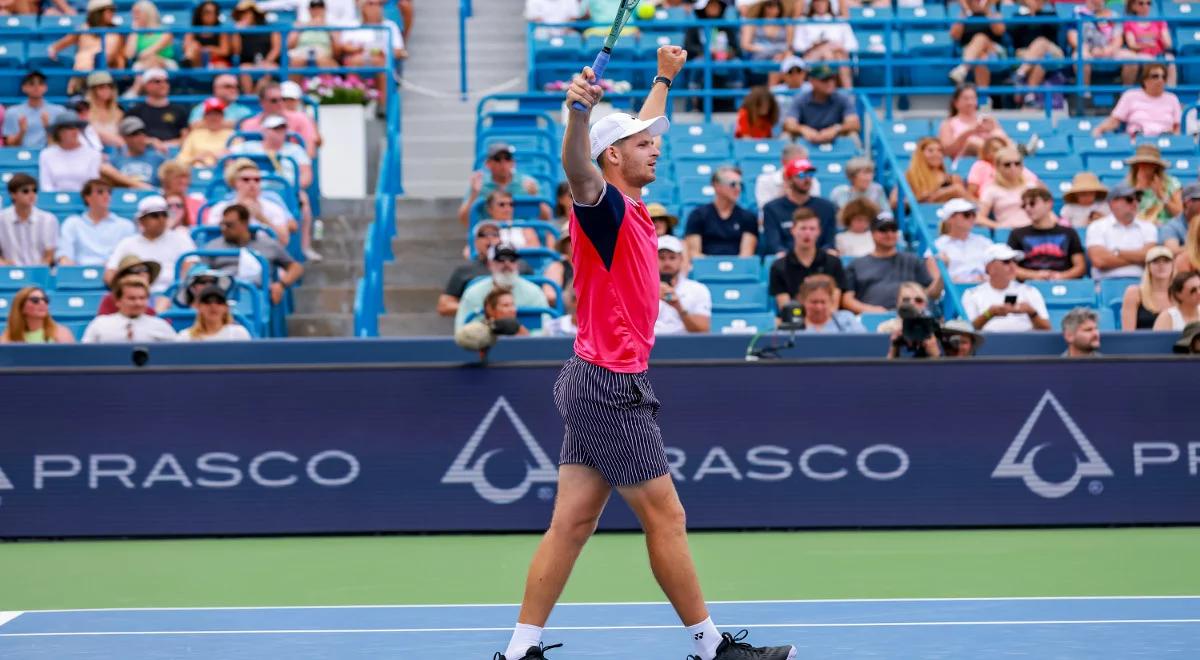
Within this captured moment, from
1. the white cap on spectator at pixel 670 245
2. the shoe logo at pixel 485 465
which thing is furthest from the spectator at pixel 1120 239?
the shoe logo at pixel 485 465

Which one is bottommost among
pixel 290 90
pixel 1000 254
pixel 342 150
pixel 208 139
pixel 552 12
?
pixel 1000 254

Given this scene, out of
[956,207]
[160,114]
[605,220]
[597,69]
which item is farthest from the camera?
[160,114]

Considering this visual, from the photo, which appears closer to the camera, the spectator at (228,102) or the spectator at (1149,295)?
the spectator at (1149,295)

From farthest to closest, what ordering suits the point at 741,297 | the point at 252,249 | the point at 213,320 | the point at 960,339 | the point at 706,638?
the point at 252,249 → the point at 741,297 → the point at 213,320 → the point at 960,339 → the point at 706,638

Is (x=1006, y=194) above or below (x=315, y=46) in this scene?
below

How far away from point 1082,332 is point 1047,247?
296 centimetres

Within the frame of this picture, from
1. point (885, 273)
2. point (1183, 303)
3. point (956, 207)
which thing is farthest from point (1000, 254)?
point (1183, 303)

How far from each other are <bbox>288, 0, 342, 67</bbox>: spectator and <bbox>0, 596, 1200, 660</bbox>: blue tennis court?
9.59 meters

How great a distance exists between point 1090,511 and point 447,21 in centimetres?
1066

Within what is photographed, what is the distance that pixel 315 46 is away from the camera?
53.3ft

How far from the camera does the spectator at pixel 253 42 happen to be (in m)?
16.4

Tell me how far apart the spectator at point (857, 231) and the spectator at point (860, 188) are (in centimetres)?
25

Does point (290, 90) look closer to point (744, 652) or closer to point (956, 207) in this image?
point (956, 207)

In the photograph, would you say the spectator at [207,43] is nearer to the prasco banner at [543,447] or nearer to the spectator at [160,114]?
the spectator at [160,114]
